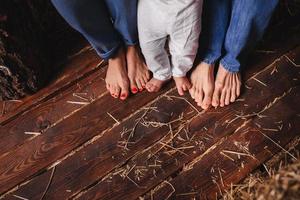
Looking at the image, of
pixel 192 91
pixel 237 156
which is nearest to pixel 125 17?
pixel 192 91

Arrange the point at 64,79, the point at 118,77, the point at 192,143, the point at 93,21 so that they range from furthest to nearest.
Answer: the point at 64,79 → the point at 118,77 → the point at 192,143 → the point at 93,21

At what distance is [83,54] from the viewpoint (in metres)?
1.77

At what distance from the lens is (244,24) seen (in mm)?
1323

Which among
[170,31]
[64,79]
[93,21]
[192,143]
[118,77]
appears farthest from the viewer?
[64,79]

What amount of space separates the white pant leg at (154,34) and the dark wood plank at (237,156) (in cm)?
38

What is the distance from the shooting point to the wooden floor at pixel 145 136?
1.44 meters

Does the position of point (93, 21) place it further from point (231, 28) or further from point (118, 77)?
point (231, 28)

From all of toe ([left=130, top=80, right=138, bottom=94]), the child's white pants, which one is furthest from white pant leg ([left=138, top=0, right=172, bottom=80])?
toe ([left=130, top=80, right=138, bottom=94])

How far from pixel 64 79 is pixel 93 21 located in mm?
436

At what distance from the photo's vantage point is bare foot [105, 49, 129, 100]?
160 centimetres

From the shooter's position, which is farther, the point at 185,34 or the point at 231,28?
the point at 231,28

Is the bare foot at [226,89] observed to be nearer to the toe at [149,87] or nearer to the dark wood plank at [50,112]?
the toe at [149,87]

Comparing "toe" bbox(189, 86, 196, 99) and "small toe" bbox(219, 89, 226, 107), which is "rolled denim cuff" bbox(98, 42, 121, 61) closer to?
"toe" bbox(189, 86, 196, 99)

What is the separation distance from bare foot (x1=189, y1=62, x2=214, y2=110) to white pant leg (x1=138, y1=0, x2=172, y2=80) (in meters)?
0.13
